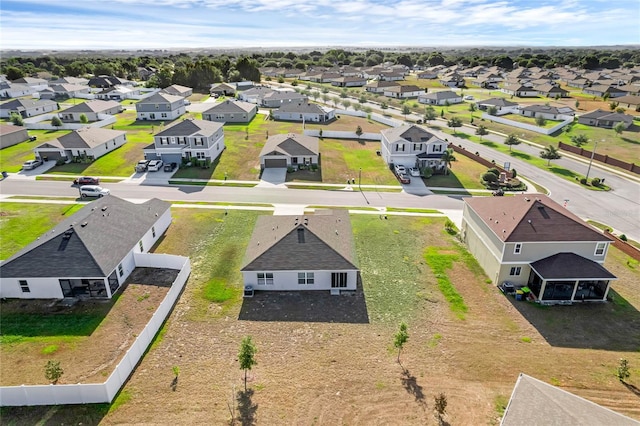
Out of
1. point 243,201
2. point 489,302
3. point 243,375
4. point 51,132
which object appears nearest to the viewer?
point 243,375

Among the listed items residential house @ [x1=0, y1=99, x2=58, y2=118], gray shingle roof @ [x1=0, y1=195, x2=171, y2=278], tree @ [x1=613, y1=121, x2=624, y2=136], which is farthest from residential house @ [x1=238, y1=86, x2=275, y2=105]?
tree @ [x1=613, y1=121, x2=624, y2=136]

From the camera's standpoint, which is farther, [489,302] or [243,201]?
[243,201]

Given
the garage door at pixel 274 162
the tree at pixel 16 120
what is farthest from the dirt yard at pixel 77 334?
the tree at pixel 16 120

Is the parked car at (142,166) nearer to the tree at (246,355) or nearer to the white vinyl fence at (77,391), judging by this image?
the white vinyl fence at (77,391)

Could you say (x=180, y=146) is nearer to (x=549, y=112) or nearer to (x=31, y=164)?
(x=31, y=164)

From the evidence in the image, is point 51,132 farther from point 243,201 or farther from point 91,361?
point 91,361

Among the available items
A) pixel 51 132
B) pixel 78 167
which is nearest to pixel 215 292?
pixel 78 167

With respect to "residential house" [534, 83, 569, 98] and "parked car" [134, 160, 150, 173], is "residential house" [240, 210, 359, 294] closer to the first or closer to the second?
"parked car" [134, 160, 150, 173]
